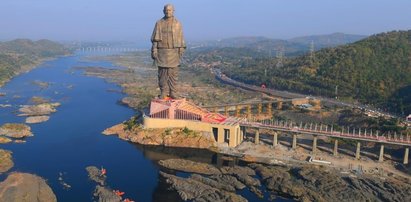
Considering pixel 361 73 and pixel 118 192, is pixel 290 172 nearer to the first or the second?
pixel 118 192

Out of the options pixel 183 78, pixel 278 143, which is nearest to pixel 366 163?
pixel 278 143

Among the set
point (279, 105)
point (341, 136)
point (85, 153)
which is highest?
point (341, 136)

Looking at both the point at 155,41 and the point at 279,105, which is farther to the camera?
the point at 279,105

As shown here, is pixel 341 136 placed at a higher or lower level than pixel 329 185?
higher

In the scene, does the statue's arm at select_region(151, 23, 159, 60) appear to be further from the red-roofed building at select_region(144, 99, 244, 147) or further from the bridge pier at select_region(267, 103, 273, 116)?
the bridge pier at select_region(267, 103, 273, 116)

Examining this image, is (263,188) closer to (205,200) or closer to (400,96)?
(205,200)

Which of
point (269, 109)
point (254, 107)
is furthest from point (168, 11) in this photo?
point (254, 107)

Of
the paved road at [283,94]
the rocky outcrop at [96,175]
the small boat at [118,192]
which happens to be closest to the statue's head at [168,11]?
the rocky outcrop at [96,175]
